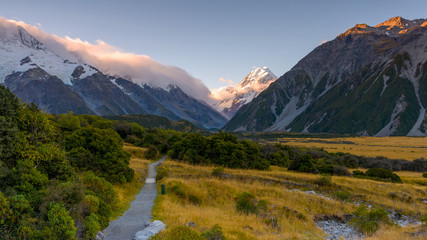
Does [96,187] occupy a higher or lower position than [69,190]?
lower

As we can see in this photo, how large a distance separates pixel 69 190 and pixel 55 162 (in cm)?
397

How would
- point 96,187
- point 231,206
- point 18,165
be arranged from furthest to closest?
point 231,206 → point 96,187 → point 18,165

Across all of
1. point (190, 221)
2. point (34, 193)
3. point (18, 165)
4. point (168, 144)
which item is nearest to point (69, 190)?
point (34, 193)

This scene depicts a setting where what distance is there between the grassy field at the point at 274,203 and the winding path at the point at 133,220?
0.81 metres

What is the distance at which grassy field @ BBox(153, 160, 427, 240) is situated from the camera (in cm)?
1542

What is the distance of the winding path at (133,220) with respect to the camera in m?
12.6

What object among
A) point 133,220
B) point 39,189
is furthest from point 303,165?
point 39,189

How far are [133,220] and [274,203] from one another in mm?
12610

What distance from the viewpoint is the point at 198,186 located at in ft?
81.8

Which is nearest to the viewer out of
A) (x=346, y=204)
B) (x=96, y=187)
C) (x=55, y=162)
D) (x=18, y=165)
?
(x=18, y=165)

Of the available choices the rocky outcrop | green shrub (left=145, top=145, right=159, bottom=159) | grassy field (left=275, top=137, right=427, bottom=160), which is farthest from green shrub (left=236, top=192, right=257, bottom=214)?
grassy field (left=275, top=137, right=427, bottom=160)

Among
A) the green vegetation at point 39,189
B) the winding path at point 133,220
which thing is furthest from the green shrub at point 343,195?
the green vegetation at point 39,189

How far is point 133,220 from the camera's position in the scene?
1491 centimetres

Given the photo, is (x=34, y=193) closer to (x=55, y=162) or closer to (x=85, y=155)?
(x=55, y=162)
